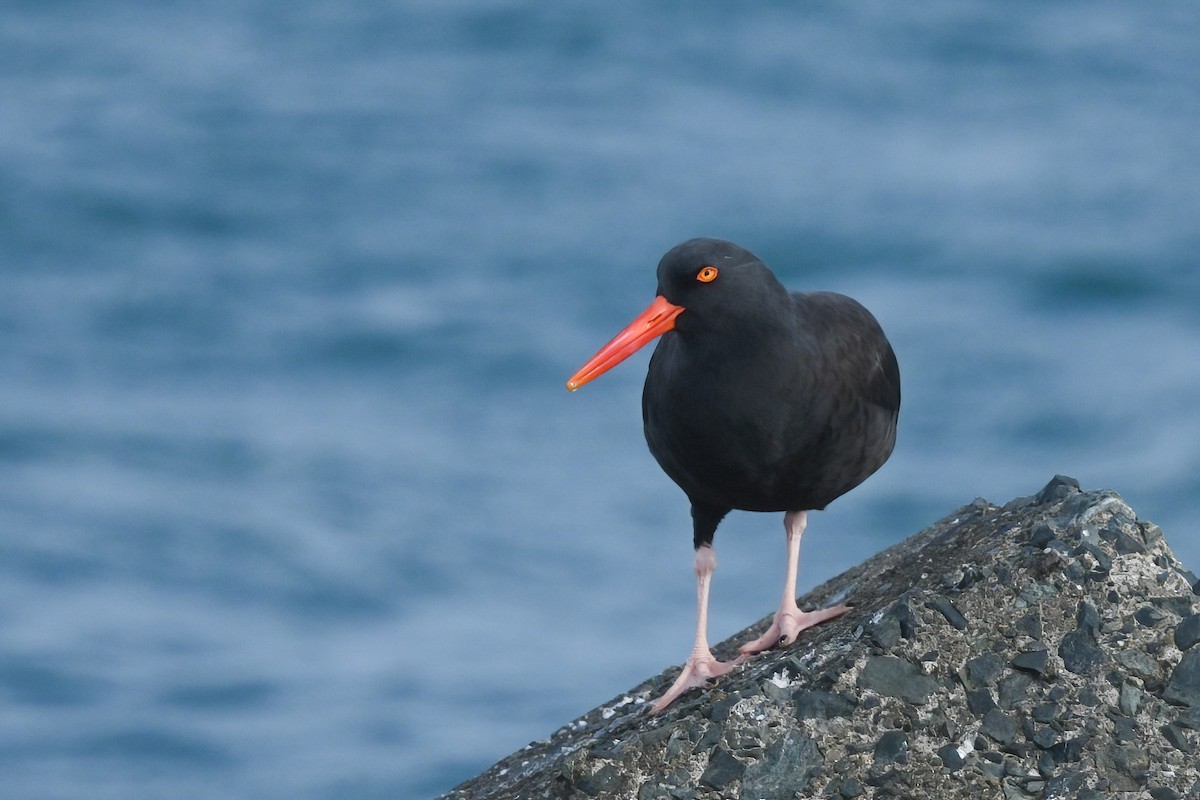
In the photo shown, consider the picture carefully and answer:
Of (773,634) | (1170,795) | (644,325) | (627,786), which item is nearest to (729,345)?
(644,325)

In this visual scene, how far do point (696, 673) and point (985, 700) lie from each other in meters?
1.55

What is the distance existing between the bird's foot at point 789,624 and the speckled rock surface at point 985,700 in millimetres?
708

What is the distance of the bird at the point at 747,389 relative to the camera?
6664 millimetres

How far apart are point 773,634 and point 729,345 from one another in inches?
53.1

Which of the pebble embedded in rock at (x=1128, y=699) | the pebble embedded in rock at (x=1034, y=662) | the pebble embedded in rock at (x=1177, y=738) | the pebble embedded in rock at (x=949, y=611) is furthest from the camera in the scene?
the pebble embedded in rock at (x=949, y=611)

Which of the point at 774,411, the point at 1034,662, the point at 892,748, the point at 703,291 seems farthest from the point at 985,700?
the point at 703,291

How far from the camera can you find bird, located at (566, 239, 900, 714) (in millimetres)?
6664

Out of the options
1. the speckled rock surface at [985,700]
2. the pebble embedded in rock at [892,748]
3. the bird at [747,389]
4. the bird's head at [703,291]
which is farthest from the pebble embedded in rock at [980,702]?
the bird's head at [703,291]

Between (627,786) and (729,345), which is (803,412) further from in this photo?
(627,786)

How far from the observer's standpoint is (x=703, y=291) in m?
6.67

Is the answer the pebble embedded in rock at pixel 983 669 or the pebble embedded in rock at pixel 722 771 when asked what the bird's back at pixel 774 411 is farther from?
the pebble embedded in rock at pixel 722 771

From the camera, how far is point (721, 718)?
590 centimetres

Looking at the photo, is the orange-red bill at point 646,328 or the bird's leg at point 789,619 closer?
the orange-red bill at point 646,328

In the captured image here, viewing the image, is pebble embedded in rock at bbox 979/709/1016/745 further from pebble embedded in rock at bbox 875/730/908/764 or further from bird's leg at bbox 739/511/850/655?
bird's leg at bbox 739/511/850/655
